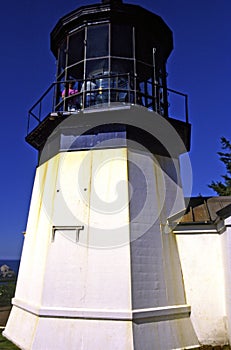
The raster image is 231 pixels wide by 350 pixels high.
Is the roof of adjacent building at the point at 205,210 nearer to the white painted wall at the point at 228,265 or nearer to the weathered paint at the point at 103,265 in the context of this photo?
the white painted wall at the point at 228,265

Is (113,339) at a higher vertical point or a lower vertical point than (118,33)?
lower

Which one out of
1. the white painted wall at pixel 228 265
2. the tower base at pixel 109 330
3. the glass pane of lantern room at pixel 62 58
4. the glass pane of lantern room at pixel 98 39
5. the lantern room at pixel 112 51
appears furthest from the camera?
the glass pane of lantern room at pixel 62 58

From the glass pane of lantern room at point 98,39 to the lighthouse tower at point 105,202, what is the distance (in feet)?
0.08

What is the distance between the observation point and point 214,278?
6.64m

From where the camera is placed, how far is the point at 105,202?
21.5 feet

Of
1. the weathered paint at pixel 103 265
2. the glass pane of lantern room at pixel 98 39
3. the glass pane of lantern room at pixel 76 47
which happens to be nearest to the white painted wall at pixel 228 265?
the weathered paint at pixel 103 265

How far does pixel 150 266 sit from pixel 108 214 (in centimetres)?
130

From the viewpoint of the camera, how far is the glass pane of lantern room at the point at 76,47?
26.3 feet

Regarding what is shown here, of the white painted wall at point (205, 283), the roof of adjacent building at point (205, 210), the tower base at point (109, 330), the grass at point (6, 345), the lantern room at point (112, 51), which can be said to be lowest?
the grass at point (6, 345)

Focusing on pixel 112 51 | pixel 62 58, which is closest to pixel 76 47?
pixel 62 58

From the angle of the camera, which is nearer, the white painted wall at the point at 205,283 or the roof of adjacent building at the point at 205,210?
the white painted wall at the point at 205,283

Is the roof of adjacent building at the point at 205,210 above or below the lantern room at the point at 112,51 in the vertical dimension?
below

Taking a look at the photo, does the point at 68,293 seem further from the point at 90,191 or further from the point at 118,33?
the point at 118,33

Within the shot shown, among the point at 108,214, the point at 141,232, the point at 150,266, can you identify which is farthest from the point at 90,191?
the point at 150,266
